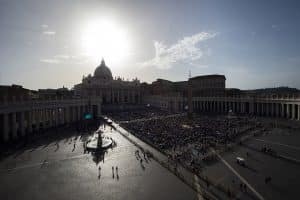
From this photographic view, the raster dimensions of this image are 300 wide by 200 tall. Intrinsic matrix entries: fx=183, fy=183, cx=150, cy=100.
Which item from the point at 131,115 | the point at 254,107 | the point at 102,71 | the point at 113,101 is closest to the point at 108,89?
the point at 113,101

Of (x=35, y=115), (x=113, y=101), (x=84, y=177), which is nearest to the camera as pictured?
(x=84, y=177)

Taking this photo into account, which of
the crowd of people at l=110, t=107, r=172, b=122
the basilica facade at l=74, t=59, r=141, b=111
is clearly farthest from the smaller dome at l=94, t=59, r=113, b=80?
the crowd of people at l=110, t=107, r=172, b=122

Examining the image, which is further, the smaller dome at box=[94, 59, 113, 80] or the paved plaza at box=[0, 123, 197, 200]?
the smaller dome at box=[94, 59, 113, 80]

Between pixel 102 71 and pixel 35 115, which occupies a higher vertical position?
pixel 102 71

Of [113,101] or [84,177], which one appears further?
[113,101]

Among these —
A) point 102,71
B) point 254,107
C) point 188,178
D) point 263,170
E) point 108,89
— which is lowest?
point 188,178

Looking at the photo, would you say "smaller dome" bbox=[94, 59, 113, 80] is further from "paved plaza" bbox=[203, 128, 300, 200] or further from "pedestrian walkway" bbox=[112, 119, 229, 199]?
"paved plaza" bbox=[203, 128, 300, 200]

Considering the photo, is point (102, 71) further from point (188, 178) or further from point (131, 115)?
point (188, 178)

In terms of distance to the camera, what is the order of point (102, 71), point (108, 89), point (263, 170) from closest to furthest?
point (263, 170)
point (108, 89)
point (102, 71)
